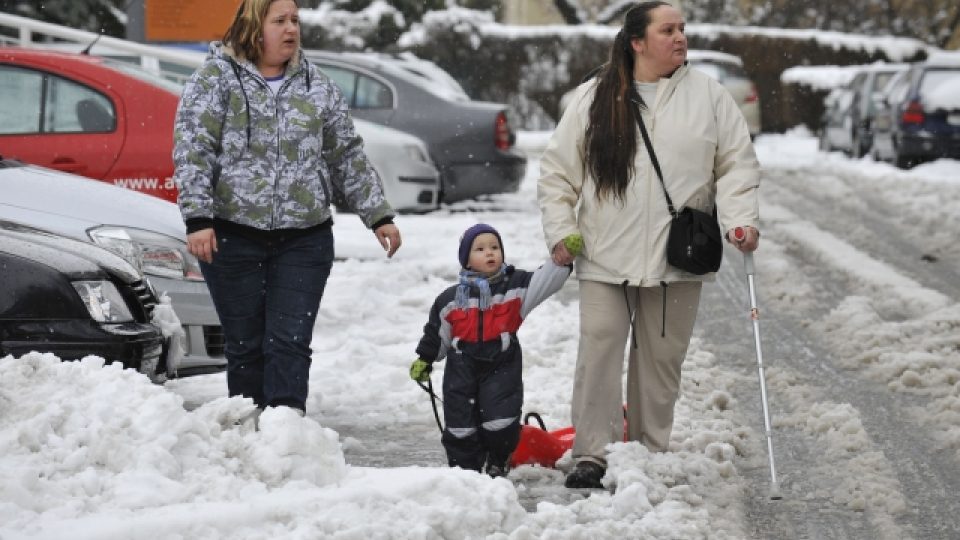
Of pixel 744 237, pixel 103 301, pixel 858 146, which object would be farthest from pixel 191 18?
pixel 858 146

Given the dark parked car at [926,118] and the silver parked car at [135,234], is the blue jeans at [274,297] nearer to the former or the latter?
the silver parked car at [135,234]

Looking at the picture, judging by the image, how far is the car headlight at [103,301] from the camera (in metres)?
5.93

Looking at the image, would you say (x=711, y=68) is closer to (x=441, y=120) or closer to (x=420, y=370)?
(x=441, y=120)

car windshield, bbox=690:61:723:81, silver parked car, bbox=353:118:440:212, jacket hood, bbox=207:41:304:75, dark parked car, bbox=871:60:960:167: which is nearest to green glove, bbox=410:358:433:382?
jacket hood, bbox=207:41:304:75

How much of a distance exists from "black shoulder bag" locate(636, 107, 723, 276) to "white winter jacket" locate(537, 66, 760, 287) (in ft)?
0.09

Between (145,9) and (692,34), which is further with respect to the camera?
(692,34)

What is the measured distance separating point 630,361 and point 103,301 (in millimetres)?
1980

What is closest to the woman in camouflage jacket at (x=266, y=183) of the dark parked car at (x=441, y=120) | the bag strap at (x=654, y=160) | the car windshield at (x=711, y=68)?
the bag strap at (x=654, y=160)

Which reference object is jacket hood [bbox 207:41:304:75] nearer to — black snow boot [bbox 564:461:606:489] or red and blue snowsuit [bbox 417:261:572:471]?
red and blue snowsuit [bbox 417:261:572:471]

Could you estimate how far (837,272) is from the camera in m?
12.8

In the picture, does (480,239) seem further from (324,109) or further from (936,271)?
(936,271)

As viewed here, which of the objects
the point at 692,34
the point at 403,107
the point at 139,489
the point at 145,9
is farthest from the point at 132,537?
the point at 692,34

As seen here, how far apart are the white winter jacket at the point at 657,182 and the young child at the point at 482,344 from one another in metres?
0.22

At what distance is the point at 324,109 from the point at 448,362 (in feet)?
3.30
